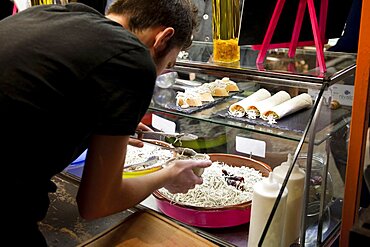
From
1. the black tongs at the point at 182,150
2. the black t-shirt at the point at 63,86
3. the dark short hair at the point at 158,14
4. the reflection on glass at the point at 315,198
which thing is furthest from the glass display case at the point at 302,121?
the black t-shirt at the point at 63,86

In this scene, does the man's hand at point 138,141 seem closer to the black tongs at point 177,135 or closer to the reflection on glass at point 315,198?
the black tongs at point 177,135

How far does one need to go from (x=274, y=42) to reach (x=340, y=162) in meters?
0.41

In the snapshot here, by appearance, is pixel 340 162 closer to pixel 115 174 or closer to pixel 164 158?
pixel 164 158

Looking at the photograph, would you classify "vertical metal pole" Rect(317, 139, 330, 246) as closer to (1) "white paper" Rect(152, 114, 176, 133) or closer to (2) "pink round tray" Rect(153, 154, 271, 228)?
(2) "pink round tray" Rect(153, 154, 271, 228)

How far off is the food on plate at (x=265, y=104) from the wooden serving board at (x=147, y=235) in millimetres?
404

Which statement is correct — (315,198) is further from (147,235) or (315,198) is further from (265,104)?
(147,235)

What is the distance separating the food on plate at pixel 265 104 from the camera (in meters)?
1.28

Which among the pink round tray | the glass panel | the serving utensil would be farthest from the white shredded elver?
the glass panel

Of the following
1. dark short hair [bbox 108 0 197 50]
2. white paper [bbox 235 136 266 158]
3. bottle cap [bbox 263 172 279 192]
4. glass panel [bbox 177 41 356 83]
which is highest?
dark short hair [bbox 108 0 197 50]

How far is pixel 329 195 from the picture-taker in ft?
4.20

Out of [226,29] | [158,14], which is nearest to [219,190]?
[226,29]

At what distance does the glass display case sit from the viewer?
1114mm

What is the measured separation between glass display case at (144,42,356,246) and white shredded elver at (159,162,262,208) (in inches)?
3.1

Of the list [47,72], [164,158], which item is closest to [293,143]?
[164,158]
